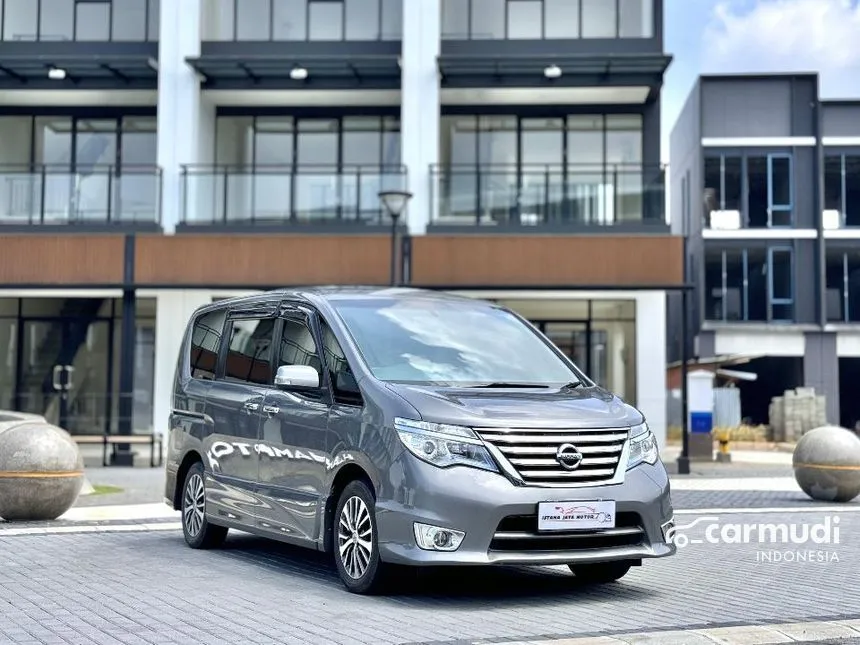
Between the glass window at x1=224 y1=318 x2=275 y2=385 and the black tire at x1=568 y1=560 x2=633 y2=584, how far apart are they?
272 cm

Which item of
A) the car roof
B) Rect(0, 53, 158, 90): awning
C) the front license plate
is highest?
Rect(0, 53, 158, 90): awning

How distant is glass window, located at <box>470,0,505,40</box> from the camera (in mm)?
29016

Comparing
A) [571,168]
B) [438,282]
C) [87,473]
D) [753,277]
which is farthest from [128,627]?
[753,277]

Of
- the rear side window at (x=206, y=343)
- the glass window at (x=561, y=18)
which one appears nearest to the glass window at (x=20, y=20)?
the glass window at (x=561, y=18)

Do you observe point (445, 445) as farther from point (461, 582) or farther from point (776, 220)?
point (776, 220)

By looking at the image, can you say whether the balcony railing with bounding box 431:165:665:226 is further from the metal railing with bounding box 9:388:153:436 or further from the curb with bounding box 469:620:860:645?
the curb with bounding box 469:620:860:645

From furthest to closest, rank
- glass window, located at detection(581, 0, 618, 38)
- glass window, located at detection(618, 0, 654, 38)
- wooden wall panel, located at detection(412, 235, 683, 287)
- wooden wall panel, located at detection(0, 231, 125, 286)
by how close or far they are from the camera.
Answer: glass window, located at detection(581, 0, 618, 38) → glass window, located at detection(618, 0, 654, 38) → wooden wall panel, located at detection(0, 231, 125, 286) → wooden wall panel, located at detection(412, 235, 683, 287)

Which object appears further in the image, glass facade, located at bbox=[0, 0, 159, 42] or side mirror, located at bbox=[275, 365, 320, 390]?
glass facade, located at bbox=[0, 0, 159, 42]

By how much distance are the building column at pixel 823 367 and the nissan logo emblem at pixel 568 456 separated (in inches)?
1401

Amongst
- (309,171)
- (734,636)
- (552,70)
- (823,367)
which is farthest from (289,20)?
(734,636)

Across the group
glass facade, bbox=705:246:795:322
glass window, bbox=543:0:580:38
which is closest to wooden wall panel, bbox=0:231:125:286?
glass window, bbox=543:0:580:38

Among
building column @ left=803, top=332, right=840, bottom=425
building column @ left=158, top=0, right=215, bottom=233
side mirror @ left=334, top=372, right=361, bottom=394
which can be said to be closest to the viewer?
side mirror @ left=334, top=372, right=361, bottom=394

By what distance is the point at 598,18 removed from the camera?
28.9 m

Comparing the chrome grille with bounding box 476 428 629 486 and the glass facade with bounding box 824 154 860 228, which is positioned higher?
the glass facade with bounding box 824 154 860 228
